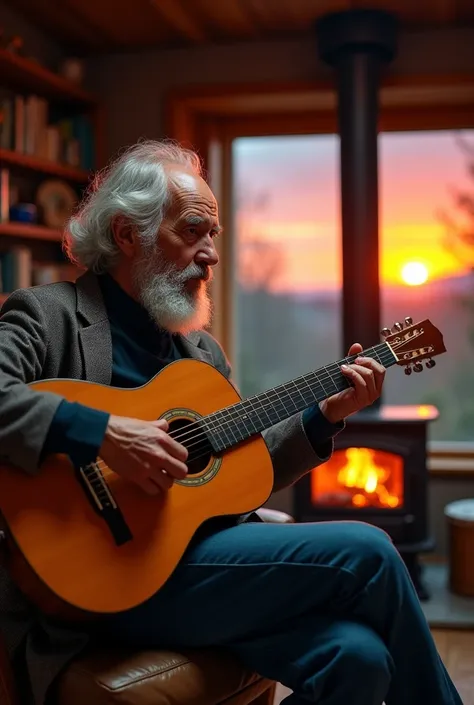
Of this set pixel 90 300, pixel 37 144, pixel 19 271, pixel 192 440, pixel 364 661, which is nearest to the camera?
pixel 364 661

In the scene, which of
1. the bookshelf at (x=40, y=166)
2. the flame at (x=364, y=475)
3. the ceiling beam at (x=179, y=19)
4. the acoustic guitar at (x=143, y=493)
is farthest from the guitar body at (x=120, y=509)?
the ceiling beam at (x=179, y=19)

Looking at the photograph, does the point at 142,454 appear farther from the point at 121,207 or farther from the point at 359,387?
the point at 121,207

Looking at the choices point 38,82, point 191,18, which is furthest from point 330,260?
point 38,82

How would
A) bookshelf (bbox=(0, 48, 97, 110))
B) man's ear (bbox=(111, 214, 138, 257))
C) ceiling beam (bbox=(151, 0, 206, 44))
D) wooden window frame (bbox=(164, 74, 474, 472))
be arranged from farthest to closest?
1. wooden window frame (bbox=(164, 74, 474, 472))
2. ceiling beam (bbox=(151, 0, 206, 44))
3. bookshelf (bbox=(0, 48, 97, 110))
4. man's ear (bbox=(111, 214, 138, 257))

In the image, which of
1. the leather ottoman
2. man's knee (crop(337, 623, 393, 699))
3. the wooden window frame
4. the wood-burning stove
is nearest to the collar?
the leather ottoman

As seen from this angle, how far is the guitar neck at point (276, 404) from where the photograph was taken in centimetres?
149

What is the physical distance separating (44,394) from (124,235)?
49cm

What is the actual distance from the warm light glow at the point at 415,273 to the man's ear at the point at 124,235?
7.34ft

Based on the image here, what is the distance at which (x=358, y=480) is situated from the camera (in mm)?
3193

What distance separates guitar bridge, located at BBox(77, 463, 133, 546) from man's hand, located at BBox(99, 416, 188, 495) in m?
0.03

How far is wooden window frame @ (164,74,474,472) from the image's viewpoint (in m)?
3.50

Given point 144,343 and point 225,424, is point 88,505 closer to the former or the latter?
point 225,424

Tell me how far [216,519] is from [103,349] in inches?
14.9

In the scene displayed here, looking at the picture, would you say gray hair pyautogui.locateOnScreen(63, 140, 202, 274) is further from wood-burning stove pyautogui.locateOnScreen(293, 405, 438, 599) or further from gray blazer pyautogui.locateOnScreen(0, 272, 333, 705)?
wood-burning stove pyautogui.locateOnScreen(293, 405, 438, 599)
